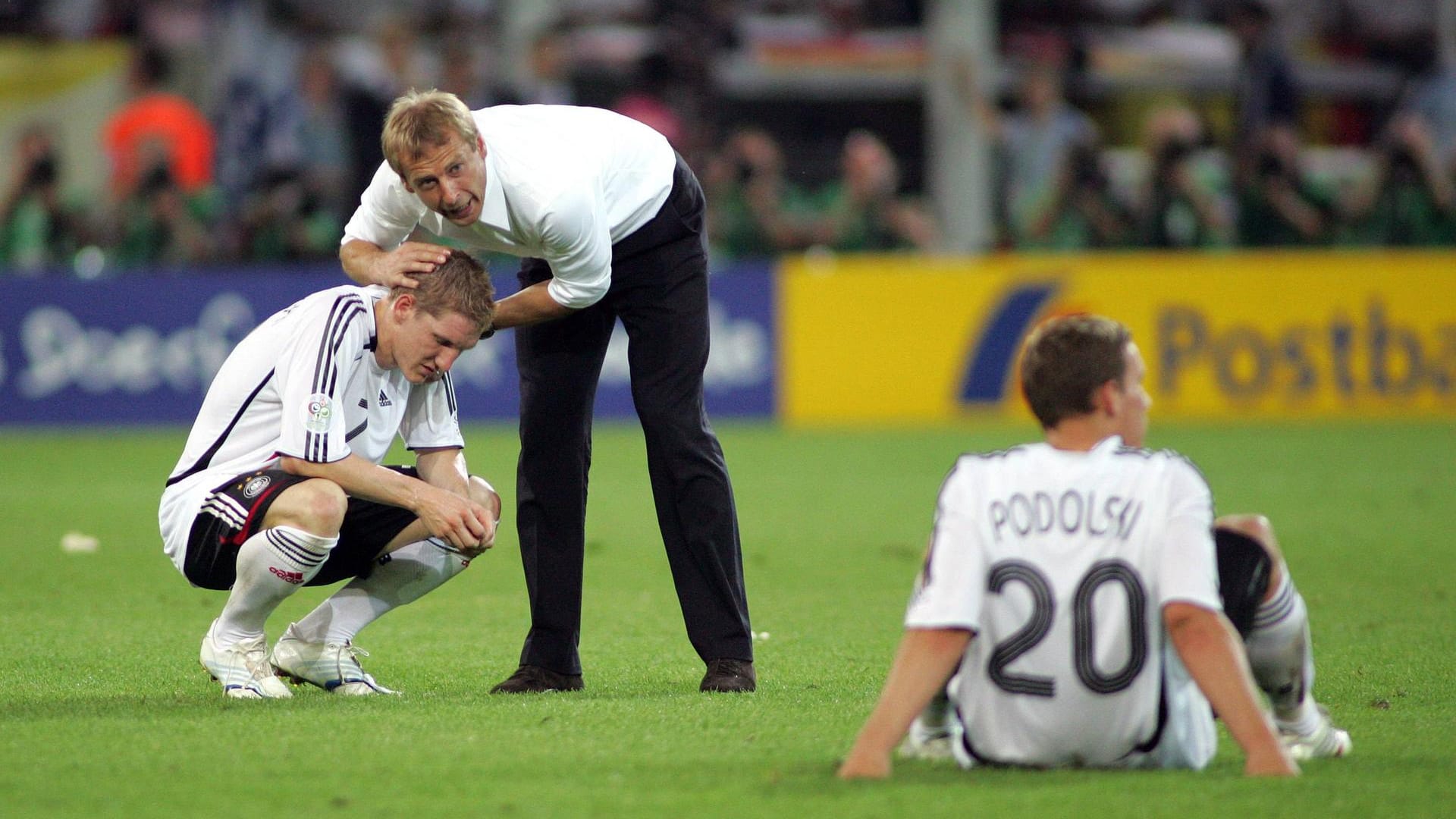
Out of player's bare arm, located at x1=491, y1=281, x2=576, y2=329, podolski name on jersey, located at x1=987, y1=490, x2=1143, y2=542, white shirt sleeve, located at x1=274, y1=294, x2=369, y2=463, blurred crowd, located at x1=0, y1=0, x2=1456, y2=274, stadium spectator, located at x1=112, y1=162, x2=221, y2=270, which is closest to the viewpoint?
podolski name on jersey, located at x1=987, y1=490, x2=1143, y2=542

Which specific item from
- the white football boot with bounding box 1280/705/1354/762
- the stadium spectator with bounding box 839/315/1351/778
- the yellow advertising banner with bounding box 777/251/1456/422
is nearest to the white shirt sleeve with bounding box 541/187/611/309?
the stadium spectator with bounding box 839/315/1351/778

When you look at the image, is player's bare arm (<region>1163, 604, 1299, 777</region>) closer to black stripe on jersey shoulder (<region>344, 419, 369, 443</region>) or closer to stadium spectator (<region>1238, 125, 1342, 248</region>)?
black stripe on jersey shoulder (<region>344, 419, 369, 443</region>)

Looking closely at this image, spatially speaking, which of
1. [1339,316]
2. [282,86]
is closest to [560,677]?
[1339,316]

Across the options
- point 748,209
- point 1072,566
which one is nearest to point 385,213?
point 1072,566

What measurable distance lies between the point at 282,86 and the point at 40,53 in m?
2.35

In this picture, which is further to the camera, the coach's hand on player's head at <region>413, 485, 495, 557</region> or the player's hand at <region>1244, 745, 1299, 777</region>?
the coach's hand on player's head at <region>413, 485, 495, 557</region>

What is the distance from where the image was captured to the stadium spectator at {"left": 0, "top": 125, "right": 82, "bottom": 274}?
1359 centimetres

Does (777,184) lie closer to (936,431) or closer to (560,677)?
(936,431)

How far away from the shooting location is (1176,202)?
14.1 metres

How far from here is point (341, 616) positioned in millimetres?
4668

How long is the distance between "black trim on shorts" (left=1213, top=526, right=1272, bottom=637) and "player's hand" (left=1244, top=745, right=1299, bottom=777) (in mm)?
260

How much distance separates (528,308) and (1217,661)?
196 centimetres

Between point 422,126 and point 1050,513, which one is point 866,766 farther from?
point 422,126

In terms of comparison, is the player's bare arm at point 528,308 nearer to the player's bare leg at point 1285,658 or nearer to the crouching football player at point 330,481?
the crouching football player at point 330,481
